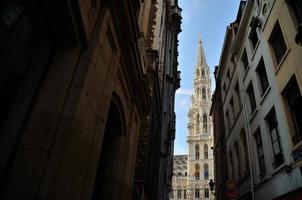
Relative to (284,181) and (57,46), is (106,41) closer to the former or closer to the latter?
(57,46)

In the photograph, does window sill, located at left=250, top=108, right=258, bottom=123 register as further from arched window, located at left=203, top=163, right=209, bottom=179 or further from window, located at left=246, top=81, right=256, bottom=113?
arched window, located at left=203, top=163, right=209, bottom=179

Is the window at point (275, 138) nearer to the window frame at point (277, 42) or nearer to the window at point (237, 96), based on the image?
the window frame at point (277, 42)

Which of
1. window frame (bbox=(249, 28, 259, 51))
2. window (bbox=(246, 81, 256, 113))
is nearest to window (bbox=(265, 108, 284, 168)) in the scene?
window (bbox=(246, 81, 256, 113))

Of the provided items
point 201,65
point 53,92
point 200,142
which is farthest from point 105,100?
point 201,65

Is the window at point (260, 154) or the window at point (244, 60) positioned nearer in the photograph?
the window at point (260, 154)

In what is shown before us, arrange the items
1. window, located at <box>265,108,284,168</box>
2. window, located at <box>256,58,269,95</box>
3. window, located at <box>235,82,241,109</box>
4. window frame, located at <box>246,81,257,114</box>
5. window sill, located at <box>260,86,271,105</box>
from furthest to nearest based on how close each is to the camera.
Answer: window, located at <box>235,82,241,109</box>
window frame, located at <box>246,81,257,114</box>
window, located at <box>256,58,269,95</box>
window sill, located at <box>260,86,271,105</box>
window, located at <box>265,108,284,168</box>

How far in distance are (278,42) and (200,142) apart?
326ft

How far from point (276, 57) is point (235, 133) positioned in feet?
29.2

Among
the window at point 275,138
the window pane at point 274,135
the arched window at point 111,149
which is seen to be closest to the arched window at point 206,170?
the window at point 275,138

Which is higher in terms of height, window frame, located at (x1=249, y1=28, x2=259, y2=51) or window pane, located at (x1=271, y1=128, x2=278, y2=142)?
window frame, located at (x1=249, y1=28, x2=259, y2=51)

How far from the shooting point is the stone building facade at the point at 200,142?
103 m

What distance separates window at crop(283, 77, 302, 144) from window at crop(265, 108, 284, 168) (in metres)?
1.63

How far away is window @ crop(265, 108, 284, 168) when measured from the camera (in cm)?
1282

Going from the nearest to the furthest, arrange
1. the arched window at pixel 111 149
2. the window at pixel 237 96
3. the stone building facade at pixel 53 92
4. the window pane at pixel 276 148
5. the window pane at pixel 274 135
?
the stone building facade at pixel 53 92 → the arched window at pixel 111 149 → the window pane at pixel 276 148 → the window pane at pixel 274 135 → the window at pixel 237 96
